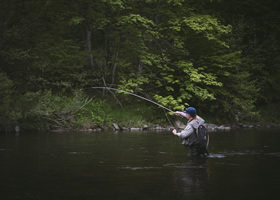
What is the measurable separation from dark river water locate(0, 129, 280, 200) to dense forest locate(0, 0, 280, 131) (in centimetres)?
827

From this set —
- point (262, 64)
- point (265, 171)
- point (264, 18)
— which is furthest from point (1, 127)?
point (264, 18)

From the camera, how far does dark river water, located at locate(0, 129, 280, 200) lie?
7.57 metres

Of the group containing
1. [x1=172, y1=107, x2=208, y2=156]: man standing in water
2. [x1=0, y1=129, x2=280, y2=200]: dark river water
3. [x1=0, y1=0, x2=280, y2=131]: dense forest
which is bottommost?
[x1=0, y1=129, x2=280, y2=200]: dark river water

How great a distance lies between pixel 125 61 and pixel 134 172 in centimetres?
1679

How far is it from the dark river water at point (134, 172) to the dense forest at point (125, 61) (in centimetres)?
827

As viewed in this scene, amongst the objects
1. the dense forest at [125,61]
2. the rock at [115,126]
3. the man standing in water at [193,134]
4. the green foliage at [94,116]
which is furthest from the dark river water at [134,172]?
the dense forest at [125,61]

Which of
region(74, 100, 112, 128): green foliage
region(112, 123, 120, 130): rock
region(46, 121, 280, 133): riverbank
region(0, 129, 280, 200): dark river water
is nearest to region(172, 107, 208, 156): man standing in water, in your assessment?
region(0, 129, 280, 200): dark river water

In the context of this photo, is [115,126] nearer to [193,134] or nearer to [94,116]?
[94,116]

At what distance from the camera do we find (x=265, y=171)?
9945 mm

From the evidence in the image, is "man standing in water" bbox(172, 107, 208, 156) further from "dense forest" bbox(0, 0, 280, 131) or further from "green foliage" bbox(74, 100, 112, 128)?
"green foliage" bbox(74, 100, 112, 128)

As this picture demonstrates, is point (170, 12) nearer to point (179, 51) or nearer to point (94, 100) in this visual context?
point (179, 51)

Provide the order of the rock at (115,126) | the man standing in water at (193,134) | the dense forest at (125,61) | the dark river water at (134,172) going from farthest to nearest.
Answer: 1. the rock at (115,126)
2. the dense forest at (125,61)
3. the man standing in water at (193,134)
4. the dark river water at (134,172)

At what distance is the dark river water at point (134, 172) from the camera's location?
7566mm

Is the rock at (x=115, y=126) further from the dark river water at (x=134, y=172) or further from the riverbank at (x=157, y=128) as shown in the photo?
the dark river water at (x=134, y=172)
